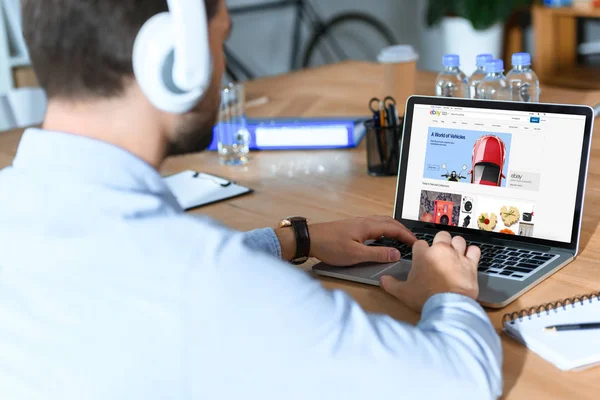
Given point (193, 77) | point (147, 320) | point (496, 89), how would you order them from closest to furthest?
point (147, 320) → point (193, 77) → point (496, 89)

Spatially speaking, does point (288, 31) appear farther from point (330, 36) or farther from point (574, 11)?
point (574, 11)

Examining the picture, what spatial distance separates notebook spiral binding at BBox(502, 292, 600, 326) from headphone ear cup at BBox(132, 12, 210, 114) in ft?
1.73

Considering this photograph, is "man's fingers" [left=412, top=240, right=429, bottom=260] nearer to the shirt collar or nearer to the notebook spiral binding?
the notebook spiral binding

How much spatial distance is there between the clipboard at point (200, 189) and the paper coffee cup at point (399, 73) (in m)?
0.65

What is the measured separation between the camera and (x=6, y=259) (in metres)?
0.78

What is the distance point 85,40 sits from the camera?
31.2 inches

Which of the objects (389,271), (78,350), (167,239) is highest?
(167,239)

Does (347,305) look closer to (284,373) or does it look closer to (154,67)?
(284,373)

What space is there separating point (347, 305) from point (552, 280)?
0.50m

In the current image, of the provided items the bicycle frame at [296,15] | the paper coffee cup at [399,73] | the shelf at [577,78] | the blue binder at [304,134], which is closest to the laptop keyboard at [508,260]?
the blue binder at [304,134]

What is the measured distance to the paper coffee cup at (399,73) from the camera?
2.16 metres

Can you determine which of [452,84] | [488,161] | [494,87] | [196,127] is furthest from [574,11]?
[196,127]

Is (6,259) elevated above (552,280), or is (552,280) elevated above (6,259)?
A: (6,259)

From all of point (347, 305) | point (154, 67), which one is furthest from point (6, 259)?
point (347, 305)
